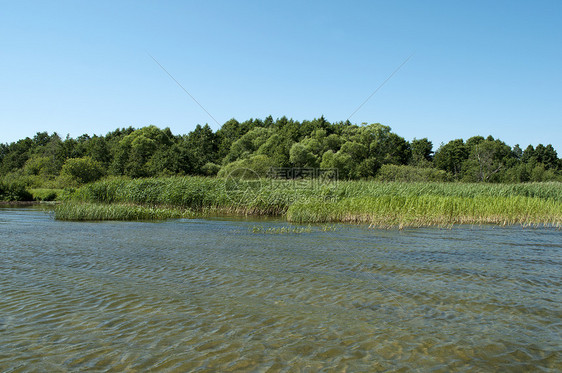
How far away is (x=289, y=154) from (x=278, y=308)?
6428 centimetres

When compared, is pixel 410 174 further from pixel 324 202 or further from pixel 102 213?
pixel 102 213

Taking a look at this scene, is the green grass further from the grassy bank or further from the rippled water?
the rippled water

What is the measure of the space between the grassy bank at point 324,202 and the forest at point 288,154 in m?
29.1

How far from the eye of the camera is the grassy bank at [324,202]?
18844mm

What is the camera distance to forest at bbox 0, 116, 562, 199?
6384 centimetres

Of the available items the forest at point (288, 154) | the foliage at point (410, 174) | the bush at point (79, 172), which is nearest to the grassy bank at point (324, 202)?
the bush at point (79, 172)

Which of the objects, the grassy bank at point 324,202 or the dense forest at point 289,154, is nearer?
the grassy bank at point 324,202

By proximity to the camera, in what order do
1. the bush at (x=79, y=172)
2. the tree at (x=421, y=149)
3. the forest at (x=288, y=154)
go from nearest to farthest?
the bush at (x=79, y=172) < the forest at (x=288, y=154) < the tree at (x=421, y=149)

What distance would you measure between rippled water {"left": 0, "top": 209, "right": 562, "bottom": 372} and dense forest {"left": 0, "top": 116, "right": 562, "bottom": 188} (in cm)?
4796

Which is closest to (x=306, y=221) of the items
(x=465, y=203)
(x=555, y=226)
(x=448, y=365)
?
(x=465, y=203)

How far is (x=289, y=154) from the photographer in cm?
6994

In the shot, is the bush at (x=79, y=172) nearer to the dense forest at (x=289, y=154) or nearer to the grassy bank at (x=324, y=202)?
the dense forest at (x=289, y=154)

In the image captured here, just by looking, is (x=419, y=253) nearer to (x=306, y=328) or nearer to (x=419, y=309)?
(x=419, y=309)

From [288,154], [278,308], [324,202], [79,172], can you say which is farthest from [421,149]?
[278,308]
